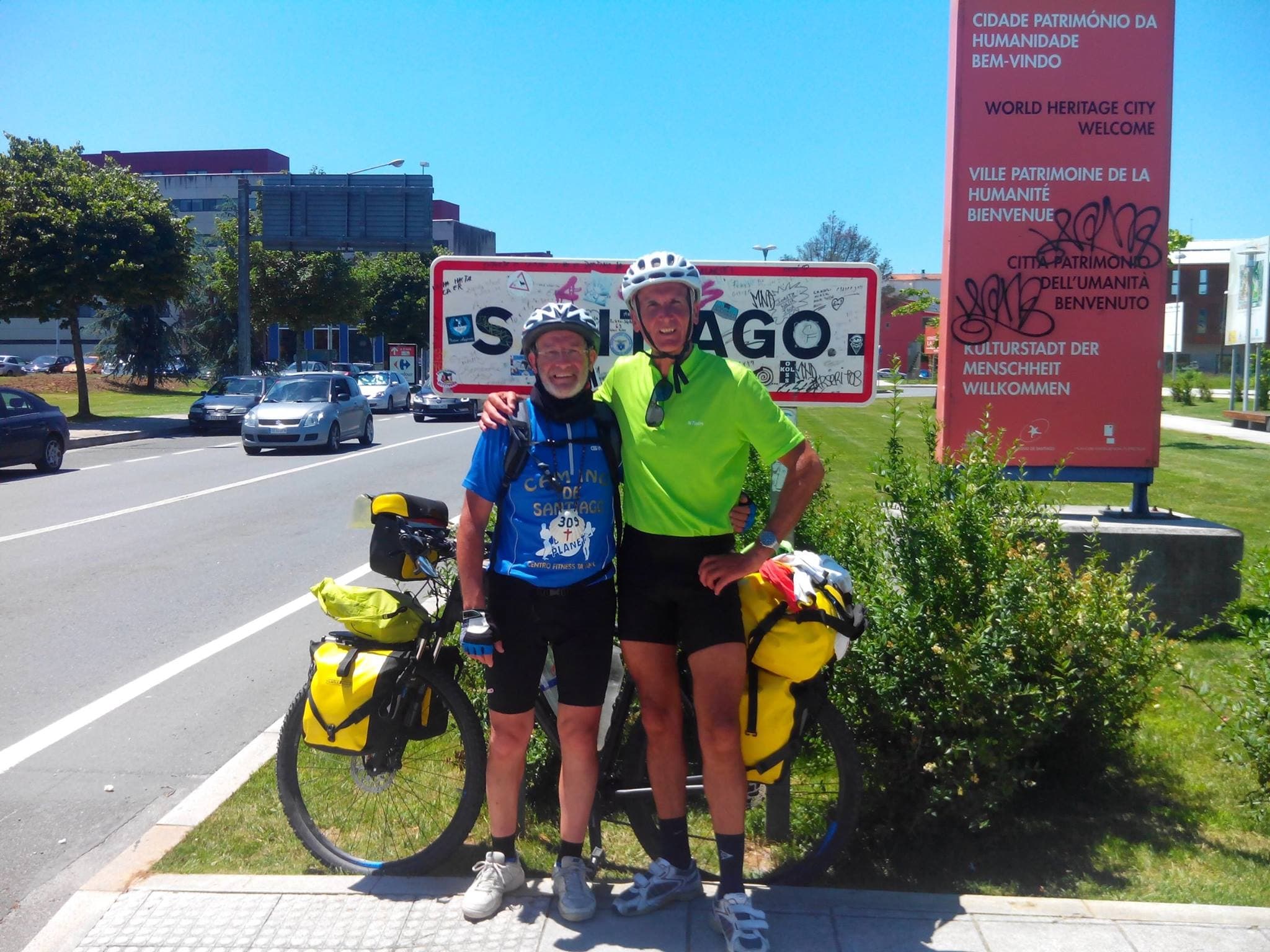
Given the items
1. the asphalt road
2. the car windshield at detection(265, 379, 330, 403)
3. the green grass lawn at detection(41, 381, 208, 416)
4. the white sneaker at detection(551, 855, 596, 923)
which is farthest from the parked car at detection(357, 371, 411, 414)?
the white sneaker at detection(551, 855, 596, 923)

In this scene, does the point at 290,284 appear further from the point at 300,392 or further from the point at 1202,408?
the point at 1202,408

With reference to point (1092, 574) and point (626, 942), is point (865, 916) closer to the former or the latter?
point (626, 942)

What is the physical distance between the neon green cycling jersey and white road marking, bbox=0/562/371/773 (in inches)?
98.2

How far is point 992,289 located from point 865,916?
4.33 metres

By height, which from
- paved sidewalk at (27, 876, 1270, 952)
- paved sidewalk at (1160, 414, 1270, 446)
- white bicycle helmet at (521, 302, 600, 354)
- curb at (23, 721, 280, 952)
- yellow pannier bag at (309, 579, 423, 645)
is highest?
white bicycle helmet at (521, 302, 600, 354)

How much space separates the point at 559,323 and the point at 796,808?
1.87 meters

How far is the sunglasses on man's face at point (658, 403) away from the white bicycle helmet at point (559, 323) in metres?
0.26

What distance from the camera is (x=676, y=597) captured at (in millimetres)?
3443

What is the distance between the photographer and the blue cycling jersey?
344cm

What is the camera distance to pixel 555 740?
3957mm

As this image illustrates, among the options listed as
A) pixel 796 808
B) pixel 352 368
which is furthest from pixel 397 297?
pixel 796 808

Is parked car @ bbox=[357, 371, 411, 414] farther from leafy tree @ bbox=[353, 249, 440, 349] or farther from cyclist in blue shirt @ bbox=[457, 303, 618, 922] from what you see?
cyclist in blue shirt @ bbox=[457, 303, 618, 922]

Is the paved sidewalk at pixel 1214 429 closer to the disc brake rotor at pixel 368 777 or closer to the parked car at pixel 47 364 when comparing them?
the disc brake rotor at pixel 368 777

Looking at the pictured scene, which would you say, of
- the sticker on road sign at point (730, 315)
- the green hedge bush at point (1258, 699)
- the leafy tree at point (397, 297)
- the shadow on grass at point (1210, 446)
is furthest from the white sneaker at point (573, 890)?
the leafy tree at point (397, 297)
